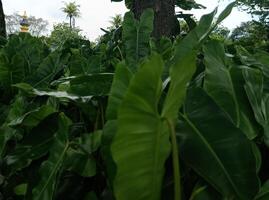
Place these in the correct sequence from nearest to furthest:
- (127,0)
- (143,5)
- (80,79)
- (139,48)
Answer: (80,79), (139,48), (143,5), (127,0)

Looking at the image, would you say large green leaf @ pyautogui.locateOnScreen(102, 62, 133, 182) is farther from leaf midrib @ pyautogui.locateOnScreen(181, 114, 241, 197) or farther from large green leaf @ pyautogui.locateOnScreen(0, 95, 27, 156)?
large green leaf @ pyautogui.locateOnScreen(0, 95, 27, 156)

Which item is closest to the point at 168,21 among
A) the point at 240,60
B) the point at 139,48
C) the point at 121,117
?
the point at 139,48

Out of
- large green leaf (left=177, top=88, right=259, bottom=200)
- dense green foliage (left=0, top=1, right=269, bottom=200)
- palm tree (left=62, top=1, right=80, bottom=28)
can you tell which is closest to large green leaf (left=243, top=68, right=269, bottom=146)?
dense green foliage (left=0, top=1, right=269, bottom=200)

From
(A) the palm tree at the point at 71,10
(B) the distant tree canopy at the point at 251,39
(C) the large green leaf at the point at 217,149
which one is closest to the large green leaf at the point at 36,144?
(C) the large green leaf at the point at 217,149

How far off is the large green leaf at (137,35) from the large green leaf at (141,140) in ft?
2.64

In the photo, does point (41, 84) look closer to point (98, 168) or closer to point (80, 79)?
point (80, 79)

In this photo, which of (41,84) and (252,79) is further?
(41,84)

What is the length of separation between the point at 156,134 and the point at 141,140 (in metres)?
0.03

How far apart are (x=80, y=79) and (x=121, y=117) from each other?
1.41 ft

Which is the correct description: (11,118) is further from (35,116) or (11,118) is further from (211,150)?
(211,150)

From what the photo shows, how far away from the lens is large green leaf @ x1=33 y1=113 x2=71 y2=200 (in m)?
0.99

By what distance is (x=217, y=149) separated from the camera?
0.87 metres

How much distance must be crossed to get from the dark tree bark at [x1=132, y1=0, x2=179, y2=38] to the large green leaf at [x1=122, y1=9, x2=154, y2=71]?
70.2 inches

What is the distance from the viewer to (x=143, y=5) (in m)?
3.46
